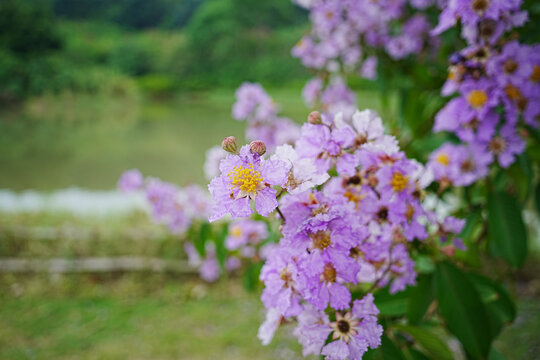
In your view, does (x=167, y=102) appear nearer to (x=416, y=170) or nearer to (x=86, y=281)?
(x=86, y=281)

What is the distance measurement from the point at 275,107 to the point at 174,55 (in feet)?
14.5

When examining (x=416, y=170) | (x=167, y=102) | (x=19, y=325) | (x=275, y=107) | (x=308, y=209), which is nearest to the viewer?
(x=308, y=209)

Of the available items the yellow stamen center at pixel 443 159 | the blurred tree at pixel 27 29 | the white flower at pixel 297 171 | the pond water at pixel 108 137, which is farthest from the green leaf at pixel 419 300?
the blurred tree at pixel 27 29

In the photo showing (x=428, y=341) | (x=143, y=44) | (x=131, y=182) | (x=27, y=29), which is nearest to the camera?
(x=428, y=341)

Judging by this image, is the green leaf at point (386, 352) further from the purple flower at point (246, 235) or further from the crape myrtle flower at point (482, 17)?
the purple flower at point (246, 235)

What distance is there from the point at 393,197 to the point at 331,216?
146 mm

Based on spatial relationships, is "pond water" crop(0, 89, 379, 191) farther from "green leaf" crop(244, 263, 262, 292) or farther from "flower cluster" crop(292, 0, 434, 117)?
"green leaf" crop(244, 263, 262, 292)

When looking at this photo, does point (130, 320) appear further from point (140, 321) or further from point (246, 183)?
point (246, 183)

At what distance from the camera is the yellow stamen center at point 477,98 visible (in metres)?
0.71

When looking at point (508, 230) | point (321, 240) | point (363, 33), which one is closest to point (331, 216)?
point (321, 240)

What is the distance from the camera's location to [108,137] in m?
4.95

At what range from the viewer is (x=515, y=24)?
68cm

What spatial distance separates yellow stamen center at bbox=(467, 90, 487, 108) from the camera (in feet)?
2.33

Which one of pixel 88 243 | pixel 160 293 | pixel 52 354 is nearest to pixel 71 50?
pixel 88 243
